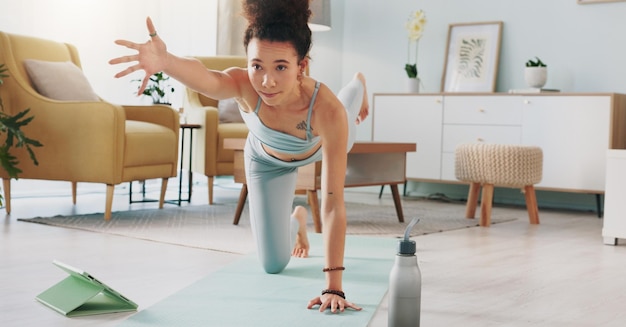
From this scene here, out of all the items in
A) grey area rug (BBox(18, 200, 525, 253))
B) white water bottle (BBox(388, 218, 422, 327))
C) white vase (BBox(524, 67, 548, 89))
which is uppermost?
white vase (BBox(524, 67, 548, 89))

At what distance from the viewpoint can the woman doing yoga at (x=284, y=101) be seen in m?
1.98

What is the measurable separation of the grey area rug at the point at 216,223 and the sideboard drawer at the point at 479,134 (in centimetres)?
52

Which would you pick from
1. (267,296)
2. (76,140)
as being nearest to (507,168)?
(76,140)

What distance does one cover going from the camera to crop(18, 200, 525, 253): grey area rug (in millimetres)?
3519

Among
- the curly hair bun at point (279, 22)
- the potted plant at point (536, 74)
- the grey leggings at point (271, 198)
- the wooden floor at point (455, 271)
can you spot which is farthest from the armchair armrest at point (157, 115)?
the curly hair bun at point (279, 22)

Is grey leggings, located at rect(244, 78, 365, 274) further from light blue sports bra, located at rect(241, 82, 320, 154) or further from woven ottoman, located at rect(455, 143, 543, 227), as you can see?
woven ottoman, located at rect(455, 143, 543, 227)

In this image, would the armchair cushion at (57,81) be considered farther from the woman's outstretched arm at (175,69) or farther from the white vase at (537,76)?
the white vase at (537,76)

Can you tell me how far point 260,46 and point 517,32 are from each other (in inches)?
158

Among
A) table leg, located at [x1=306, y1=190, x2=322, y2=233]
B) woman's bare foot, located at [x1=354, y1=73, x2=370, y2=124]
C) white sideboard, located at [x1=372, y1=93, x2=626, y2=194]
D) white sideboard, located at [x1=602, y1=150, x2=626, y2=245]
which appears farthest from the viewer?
white sideboard, located at [x1=372, y1=93, x2=626, y2=194]

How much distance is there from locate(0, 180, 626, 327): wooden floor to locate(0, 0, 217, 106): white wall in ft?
4.30

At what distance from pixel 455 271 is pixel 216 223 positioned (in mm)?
1585

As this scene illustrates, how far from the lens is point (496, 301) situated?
2379 millimetres

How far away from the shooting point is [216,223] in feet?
13.4

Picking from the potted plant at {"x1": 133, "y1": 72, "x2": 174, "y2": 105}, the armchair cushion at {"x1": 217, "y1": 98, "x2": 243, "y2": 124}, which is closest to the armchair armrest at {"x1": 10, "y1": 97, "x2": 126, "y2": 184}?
the potted plant at {"x1": 133, "y1": 72, "x2": 174, "y2": 105}
